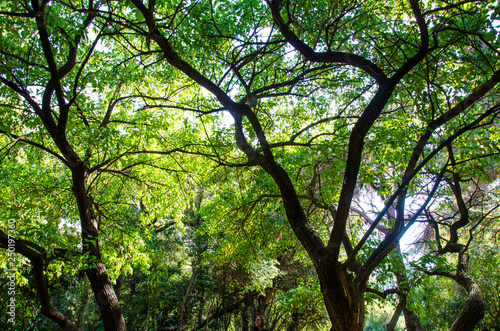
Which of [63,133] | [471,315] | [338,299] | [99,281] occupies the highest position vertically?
[63,133]

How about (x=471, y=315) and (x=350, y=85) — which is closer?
(x=471, y=315)

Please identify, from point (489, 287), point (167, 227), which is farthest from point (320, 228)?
point (167, 227)

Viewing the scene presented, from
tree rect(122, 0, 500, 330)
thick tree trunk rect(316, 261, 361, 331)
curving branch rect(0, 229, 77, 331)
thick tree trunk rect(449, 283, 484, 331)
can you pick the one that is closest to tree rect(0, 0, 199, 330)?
curving branch rect(0, 229, 77, 331)

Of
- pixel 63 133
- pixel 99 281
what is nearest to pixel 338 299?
pixel 99 281

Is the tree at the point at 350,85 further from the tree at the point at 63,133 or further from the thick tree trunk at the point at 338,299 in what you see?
the tree at the point at 63,133

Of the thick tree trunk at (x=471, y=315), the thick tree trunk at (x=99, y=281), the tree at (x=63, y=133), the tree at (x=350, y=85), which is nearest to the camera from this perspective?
the tree at (x=350, y=85)

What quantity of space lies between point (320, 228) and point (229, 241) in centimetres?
182

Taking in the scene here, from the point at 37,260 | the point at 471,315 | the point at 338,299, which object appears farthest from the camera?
the point at 471,315

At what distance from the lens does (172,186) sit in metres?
6.71

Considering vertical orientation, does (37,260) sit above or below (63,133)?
below

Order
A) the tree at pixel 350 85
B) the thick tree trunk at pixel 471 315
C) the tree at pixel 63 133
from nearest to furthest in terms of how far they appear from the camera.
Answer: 1. the tree at pixel 350 85
2. the tree at pixel 63 133
3. the thick tree trunk at pixel 471 315

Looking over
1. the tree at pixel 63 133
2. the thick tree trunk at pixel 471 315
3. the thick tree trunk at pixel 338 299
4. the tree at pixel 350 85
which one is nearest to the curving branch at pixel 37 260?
the tree at pixel 63 133

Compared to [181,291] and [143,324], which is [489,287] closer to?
[181,291]

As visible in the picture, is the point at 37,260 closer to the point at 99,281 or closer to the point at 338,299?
the point at 99,281
